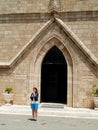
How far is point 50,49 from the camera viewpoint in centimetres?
1509

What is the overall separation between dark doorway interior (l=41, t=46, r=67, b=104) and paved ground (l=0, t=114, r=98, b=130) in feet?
10.4

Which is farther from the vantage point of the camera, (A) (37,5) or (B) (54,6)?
(A) (37,5)

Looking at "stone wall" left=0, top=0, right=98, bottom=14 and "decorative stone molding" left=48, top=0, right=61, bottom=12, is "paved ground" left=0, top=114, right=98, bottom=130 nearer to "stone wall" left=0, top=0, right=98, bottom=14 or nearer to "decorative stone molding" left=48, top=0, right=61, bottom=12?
"decorative stone molding" left=48, top=0, right=61, bottom=12

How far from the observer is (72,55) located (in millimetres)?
14438

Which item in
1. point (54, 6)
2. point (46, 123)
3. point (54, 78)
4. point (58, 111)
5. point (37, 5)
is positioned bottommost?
point (46, 123)

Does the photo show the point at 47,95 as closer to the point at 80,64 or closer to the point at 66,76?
the point at 66,76

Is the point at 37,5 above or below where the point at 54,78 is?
above

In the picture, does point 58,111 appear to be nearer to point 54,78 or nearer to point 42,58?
point 54,78

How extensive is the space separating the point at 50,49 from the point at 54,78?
155cm

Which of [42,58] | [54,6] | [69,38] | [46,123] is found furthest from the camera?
[42,58]

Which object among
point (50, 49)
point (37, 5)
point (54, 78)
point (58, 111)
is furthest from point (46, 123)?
point (37, 5)

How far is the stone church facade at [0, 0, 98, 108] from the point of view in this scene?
14281mm

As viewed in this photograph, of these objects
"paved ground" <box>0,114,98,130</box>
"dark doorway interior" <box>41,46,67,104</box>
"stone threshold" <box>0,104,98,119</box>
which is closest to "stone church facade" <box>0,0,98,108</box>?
"dark doorway interior" <box>41,46,67,104</box>

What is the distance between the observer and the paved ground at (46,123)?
9.90 metres
